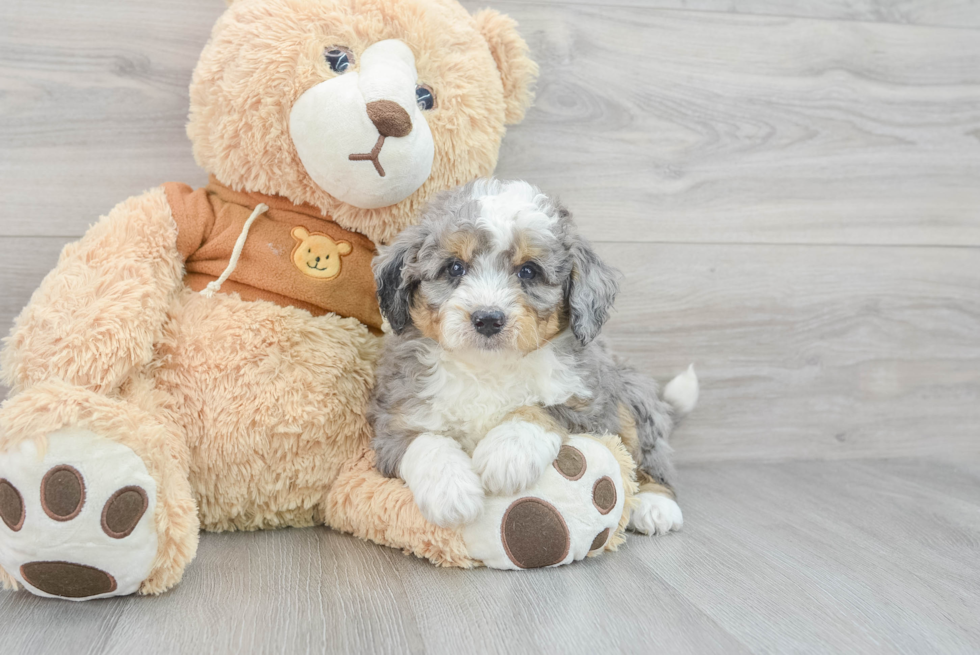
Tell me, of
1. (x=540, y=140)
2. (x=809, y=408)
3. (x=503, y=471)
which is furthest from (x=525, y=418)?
(x=809, y=408)

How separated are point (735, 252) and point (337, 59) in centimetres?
135

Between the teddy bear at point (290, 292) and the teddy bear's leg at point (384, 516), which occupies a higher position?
the teddy bear at point (290, 292)

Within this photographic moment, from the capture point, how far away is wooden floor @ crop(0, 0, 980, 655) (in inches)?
58.7

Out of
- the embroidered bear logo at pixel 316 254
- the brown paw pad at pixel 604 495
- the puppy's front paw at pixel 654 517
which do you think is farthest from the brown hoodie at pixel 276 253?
the puppy's front paw at pixel 654 517

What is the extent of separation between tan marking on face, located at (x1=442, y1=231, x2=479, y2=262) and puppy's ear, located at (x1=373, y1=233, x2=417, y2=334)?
84 mm

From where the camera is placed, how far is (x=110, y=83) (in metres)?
2.00

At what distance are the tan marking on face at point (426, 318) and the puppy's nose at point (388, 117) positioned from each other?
0.34 metres

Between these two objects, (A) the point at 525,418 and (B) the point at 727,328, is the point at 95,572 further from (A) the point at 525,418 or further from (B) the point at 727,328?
(B) the point at 727,328

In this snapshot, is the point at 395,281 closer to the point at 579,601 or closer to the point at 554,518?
the point at 554,518

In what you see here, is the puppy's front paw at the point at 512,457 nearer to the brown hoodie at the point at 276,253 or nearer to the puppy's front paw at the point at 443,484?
the puppy's front paw at the point at 443,484

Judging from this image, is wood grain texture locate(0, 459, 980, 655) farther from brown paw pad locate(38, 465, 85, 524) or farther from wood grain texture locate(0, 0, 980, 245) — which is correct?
wood grain texture locate(0, 0, 980, 245)

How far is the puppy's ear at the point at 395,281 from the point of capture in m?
1.60

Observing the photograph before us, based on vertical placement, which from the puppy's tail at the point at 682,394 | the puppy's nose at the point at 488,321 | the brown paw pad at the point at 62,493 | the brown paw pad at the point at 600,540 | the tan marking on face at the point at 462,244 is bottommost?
the puppy's tail at the point at 682,394

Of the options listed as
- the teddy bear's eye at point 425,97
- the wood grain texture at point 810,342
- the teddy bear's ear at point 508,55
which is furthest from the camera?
the wood grain texture at point 810,342
